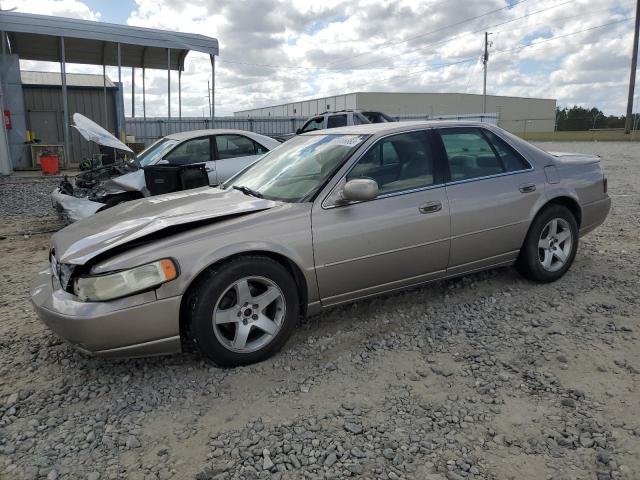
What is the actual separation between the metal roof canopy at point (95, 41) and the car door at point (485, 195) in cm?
1422

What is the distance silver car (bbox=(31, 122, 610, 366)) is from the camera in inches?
116

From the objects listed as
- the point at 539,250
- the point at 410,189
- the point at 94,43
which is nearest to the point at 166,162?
the point at 410,189

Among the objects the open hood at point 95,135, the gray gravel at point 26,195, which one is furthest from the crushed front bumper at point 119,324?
the gray gravel at point 26,195

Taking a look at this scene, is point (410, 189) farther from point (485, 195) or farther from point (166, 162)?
point (166, 162)

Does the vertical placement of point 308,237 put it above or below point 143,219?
below

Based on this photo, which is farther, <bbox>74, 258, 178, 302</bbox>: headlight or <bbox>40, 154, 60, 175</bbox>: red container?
<bbox>40, 154, 60, 175</bbox>: red container

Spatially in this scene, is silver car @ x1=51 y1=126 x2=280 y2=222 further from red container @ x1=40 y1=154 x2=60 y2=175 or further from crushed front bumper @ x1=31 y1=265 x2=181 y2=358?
red container @ x1=40 y1=154 x2=60 y2=175

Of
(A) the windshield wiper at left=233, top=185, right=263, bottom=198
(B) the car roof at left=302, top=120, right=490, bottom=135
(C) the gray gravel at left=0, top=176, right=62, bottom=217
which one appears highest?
(B) the car roof at left=302, top=120, right=490, bottom=135

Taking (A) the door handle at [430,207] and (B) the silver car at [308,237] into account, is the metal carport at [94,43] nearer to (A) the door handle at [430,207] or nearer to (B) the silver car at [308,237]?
(B) the silver car at [308,237]

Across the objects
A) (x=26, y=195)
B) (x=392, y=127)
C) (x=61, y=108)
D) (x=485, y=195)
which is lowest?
(x=26, y=195)

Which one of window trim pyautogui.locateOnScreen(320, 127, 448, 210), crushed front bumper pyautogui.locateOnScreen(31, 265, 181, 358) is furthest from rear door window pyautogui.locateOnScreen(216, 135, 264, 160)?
crushed front bumper pyautogui.locateOnScreen(31, 265, 181, 358)

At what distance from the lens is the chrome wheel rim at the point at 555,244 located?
14.6 feet

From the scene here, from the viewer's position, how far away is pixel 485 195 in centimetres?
404

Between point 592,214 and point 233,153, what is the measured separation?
5.35 m
